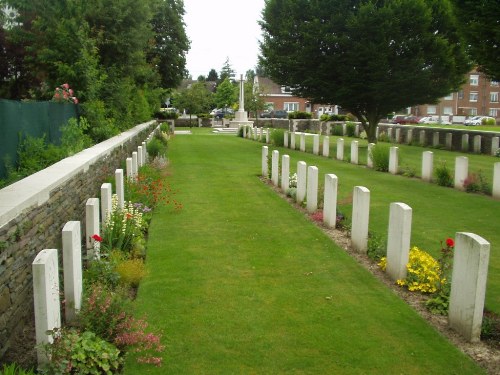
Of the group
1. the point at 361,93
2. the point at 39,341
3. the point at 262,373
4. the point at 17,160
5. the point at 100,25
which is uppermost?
the point at 100,25

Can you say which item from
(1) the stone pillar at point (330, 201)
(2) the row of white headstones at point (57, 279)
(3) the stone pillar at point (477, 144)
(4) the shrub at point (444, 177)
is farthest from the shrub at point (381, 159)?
(2) the row of white headstones at point (57, 279)

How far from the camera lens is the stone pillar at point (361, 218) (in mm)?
7157

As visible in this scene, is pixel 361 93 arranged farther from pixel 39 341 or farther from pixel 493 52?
pixel 39 341

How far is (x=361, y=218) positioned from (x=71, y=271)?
4015mm

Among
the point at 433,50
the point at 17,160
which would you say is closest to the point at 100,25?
the point at 17,160

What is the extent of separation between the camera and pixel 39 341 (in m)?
3.97

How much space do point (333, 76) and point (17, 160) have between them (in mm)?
17939

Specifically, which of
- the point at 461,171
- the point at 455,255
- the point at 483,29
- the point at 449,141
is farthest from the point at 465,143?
the point at 455,255

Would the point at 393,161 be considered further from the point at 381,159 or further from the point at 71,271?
the point at 71,271

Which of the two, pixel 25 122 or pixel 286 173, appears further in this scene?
pixel 286 173

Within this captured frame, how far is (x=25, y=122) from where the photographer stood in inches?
342

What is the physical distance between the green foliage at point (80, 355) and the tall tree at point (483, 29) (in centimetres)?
1430

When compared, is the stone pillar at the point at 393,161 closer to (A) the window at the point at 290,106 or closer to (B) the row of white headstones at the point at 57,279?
(B) the row of white headstones at the point at 57,279

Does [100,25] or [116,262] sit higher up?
[100,25]
